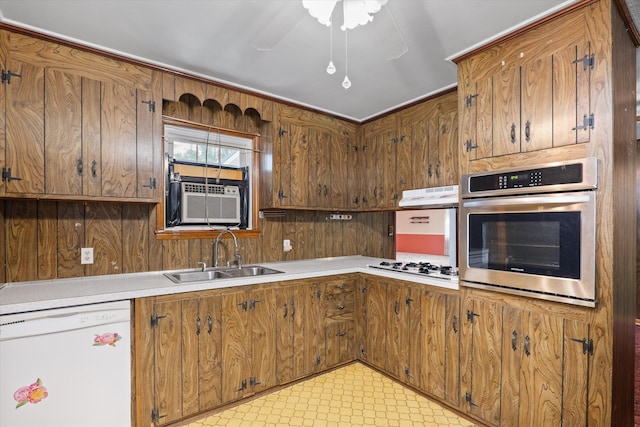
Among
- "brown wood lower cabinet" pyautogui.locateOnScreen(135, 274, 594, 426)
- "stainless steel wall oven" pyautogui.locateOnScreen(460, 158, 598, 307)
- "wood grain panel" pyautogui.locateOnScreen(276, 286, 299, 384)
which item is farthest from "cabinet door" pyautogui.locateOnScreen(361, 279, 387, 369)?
"stainless steel wall oven" pyautogui.locateOnScreen(460, 158, 598, 307)

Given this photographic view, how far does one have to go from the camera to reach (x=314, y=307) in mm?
2850

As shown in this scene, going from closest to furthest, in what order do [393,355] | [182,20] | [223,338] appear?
1. [182,20]
2. [223,338]
3. [393,355]

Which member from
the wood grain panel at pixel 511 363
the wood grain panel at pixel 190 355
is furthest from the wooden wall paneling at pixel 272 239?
the wood grain panel at pixel 511 363

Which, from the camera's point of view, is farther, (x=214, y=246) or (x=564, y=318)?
(x=214, y=246)

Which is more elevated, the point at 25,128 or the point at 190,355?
the point at 25,128

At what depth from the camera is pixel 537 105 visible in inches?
75.5

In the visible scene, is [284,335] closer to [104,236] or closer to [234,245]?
[234,245]

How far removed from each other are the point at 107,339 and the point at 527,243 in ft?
8.37

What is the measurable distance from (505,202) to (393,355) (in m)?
1.59

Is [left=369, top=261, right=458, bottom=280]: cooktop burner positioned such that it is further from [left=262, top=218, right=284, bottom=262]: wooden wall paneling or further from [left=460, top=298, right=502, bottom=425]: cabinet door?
[left=262, top=218, right=284, bottom=262]: wooden wall paneling

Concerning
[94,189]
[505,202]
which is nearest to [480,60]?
[505,202]

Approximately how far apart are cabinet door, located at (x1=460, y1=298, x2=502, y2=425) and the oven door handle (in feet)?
2.11

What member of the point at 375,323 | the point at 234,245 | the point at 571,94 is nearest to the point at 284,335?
the point at 375,323

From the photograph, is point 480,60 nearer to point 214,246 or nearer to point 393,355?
point 393,355
